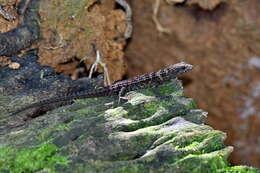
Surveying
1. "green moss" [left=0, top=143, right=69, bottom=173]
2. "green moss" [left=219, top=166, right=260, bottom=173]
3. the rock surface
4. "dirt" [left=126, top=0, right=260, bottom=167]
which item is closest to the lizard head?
the rock surface

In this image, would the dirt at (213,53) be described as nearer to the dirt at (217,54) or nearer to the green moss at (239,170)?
the dirt at (217,54)

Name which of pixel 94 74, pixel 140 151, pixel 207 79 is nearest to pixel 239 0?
pixel 207 79

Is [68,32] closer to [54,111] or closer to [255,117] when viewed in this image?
[54,111]

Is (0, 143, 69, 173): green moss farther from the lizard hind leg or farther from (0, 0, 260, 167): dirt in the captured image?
(0, 0, 260, 167): dirt

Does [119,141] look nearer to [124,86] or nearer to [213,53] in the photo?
[124,86]

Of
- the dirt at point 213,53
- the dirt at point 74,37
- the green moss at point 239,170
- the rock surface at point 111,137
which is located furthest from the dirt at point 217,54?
the green moss at point 239,170

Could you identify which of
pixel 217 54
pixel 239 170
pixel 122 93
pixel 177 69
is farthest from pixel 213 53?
pixel 239 170

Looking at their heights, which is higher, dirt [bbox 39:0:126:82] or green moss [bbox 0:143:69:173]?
dirt [bbox 39:0:126:82]
